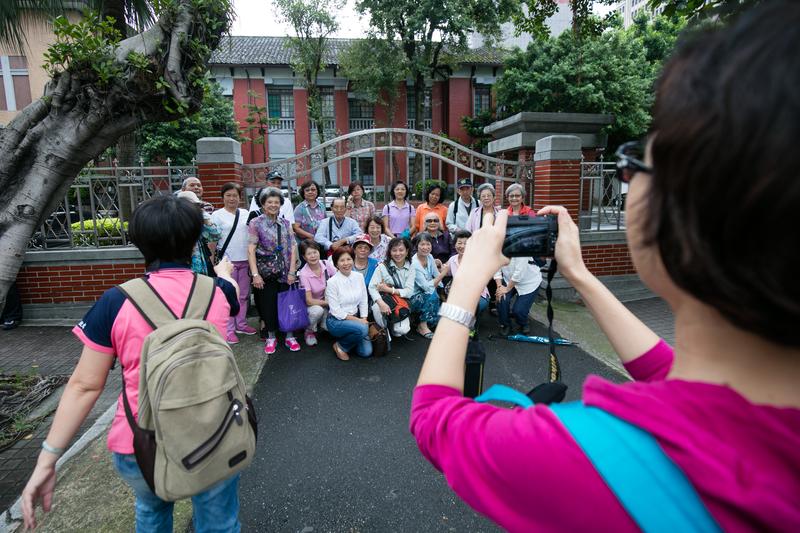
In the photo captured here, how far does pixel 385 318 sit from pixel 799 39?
496cm

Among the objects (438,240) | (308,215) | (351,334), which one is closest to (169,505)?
(351,334)

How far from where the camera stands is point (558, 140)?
6.88m

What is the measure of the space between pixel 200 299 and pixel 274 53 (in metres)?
29.3

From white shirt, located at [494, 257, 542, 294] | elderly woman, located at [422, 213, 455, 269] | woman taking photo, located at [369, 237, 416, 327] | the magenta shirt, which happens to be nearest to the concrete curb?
woman taking photo, located at [369, 237, 416, 327]

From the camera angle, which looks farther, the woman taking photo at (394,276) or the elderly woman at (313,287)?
the woman taking photo at (394,276)

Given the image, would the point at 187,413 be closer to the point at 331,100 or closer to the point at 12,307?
the point at 12,307

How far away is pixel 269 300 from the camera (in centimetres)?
525

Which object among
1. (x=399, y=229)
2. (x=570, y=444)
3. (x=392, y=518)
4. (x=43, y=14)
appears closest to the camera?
(x=570, y=444)

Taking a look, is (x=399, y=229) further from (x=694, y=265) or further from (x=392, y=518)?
(x=694, y=265)

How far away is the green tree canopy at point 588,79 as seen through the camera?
54.6 ft

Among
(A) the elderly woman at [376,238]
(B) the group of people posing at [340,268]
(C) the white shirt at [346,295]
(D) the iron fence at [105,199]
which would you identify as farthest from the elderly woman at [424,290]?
(D) the iron fence at [105,199]

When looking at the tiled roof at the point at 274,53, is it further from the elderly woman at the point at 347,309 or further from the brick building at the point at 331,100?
the elderly woman at the point at 347,309

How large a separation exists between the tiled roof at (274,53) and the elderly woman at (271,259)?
68.4ft

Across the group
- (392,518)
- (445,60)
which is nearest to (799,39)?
(392,518)
